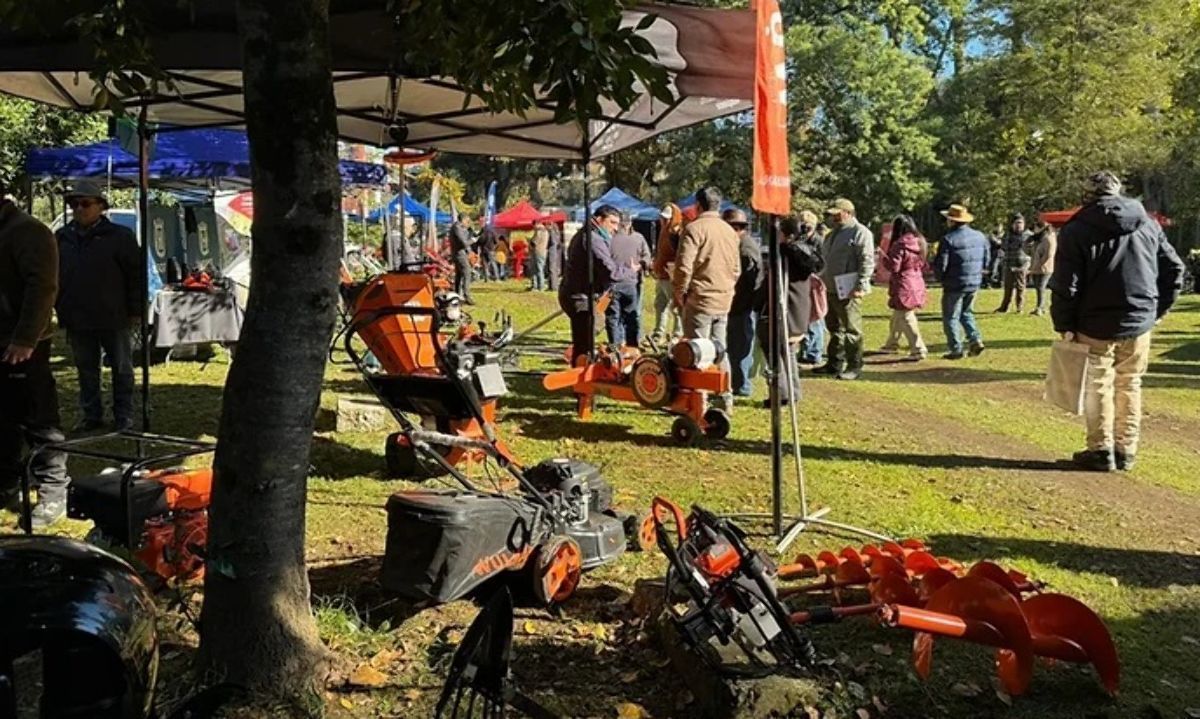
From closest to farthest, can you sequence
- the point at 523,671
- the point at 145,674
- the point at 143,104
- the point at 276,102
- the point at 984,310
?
the point at 145,674, the point at 276,102, the point at 523,671, the point at 143,104, the point at 984,310

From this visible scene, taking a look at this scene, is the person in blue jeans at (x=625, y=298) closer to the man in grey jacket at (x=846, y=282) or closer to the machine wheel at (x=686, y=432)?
the man in grey jacket at (x=846, y=282)

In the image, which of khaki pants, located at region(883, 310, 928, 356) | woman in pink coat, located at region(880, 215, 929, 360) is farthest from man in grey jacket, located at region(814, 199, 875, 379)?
khaki pants, located at region(883, 310, 928, 356)

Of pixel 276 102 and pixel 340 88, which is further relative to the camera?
pixel 340 88

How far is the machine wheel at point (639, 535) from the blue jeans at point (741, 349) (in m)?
4.46

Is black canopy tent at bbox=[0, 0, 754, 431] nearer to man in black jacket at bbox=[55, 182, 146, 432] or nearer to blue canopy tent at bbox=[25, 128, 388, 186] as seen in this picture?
man in black jacket at bbox=[55, 182, 146, 432]

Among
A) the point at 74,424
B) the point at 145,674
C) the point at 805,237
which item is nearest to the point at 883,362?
the point at 805,237

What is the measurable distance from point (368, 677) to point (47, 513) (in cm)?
301

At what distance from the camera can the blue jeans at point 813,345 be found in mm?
12523

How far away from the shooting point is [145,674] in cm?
213

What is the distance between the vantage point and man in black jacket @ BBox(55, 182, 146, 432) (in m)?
7.70

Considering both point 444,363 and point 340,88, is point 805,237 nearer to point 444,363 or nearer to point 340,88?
point 340,88

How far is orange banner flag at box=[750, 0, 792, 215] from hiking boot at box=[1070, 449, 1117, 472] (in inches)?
143

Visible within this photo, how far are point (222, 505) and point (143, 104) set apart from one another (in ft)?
12.0

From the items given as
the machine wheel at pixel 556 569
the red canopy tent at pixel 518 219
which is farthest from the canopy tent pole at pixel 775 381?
the red canopy tent at pixel 518 219
